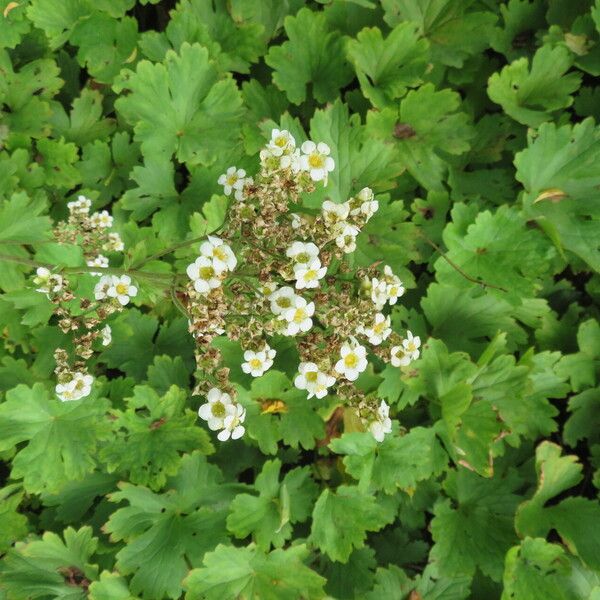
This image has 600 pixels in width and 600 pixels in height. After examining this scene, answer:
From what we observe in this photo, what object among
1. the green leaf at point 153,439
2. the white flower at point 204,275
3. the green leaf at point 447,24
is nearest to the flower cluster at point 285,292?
the white flower at point 204,275

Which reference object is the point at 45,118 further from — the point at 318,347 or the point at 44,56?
the point at 318,347

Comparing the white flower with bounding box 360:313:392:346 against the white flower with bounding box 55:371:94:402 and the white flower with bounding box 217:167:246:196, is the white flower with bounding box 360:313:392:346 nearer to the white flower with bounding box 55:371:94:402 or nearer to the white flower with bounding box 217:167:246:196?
the white flower with bounding box 217:167:246:196

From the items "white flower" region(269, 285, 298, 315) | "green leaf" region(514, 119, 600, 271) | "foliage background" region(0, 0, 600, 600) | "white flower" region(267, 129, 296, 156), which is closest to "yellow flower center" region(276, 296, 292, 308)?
"white flower" region(269, 285, 298, 315)

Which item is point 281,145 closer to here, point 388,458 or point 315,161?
point 315,161

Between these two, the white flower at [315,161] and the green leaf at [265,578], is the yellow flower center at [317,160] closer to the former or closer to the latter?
the white flower at [315,161]

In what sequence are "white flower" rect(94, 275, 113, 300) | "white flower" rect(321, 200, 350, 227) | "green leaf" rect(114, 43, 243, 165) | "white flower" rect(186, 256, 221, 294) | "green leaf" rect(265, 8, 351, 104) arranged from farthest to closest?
"green leaf" rect(265, 8, 351, 104) < "green leaf" rect(114, 43, 243, 165) < "white flower" rect(94, 275, 113, 300) < "white flower" rect(321, 200, 350, 227) < "white flower" rect(186, 256, 221, 294)

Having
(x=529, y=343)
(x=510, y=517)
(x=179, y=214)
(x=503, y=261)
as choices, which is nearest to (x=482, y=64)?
(x=503, y=261)
